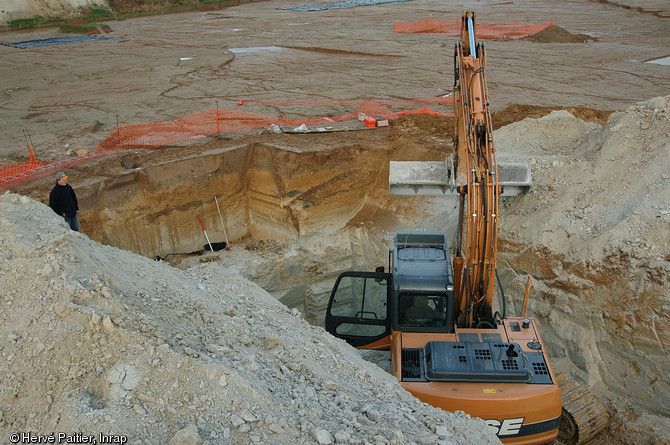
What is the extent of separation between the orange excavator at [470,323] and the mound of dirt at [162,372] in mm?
819

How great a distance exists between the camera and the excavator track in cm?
661

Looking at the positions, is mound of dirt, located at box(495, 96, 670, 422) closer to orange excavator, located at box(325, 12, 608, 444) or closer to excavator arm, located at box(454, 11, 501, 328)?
orange excavator, located at box(325, 12, 608, 444)

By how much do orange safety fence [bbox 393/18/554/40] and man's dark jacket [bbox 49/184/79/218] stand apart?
907 inches

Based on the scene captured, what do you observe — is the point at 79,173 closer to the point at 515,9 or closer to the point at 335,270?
the point at 335,270

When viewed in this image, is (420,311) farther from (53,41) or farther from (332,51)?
(53,41)

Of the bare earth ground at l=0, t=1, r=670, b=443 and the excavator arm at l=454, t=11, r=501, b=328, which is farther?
the bare earth ground at l=0, t=1, r=670, b=443

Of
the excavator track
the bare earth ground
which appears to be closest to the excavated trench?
the bare earth ground

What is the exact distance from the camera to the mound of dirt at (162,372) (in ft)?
13.0

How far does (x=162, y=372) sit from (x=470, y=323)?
403 cm

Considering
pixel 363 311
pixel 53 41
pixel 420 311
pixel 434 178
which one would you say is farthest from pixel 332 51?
pixel 420 311

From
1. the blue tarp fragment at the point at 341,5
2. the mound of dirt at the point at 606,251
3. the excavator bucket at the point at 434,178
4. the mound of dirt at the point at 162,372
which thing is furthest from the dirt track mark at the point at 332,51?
the mound of dirt at the point at 162,372

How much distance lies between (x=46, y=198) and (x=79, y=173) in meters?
1.18

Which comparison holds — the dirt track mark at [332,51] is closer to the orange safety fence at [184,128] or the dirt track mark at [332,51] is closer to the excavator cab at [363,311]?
the orange safety fence at [184,128]

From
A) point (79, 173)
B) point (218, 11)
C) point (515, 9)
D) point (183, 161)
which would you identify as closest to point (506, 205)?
point (183, 161)
